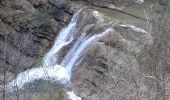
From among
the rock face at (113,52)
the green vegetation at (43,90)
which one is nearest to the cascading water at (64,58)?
the green vegetation at (43,90)

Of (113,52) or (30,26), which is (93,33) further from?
(30,26)

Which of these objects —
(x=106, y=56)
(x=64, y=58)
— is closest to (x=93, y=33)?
(x=64, y=58)

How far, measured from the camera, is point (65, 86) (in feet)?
42.6

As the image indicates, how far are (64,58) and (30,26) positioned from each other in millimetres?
2332

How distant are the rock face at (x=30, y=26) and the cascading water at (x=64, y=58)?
1.29 feet

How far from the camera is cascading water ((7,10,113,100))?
44.2ft

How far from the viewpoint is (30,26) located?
16.3 metres

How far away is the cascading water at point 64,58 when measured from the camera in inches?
530

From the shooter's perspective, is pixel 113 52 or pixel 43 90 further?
pixel 113 52

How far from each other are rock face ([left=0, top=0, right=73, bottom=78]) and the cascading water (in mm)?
392

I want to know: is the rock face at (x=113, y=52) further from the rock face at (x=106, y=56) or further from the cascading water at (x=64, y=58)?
the cascading water at (x=64, y=58)

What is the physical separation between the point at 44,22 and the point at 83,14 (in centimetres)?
156

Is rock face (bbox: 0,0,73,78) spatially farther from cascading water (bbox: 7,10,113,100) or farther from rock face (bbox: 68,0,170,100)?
rock face (bbox: 68,0,170,100)

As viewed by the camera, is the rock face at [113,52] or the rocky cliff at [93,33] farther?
the rocky cliff at [93,33]
